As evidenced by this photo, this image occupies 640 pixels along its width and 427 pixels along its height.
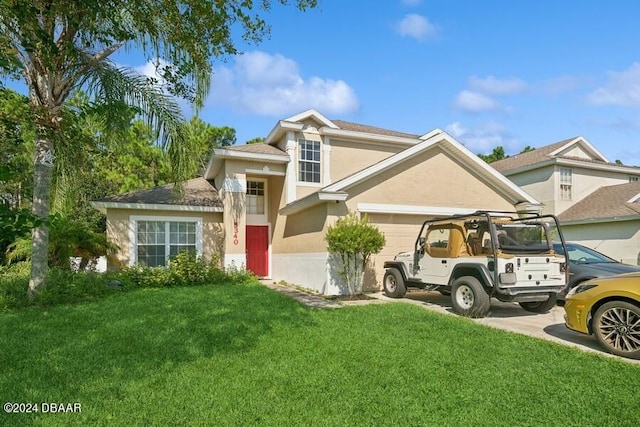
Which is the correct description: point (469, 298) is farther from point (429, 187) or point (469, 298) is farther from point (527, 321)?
point (429, 187)

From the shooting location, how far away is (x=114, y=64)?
10.8 metres

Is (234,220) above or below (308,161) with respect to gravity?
below

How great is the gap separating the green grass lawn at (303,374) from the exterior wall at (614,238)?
13.7 m

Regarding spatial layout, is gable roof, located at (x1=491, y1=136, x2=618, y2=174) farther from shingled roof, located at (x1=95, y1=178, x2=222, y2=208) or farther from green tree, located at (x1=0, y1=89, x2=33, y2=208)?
green tree, located at (x1=0, y1=89, x2=33, y2=208)

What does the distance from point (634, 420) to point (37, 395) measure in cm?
579

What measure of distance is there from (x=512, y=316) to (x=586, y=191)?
54.4 feet

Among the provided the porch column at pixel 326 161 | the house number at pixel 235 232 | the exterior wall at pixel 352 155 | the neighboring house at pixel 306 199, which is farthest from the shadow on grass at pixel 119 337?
the exterior wall at pixel 352 155

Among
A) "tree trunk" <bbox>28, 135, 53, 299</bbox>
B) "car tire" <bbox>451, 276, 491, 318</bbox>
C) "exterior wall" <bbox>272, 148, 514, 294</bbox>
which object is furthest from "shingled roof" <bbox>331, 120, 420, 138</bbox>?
"tree trunk" <bbox>28, 135, 53, 299</bbox>

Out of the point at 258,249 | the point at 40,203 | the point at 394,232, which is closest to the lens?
the point at 40,203

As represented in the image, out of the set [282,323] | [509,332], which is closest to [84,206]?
[282,323]

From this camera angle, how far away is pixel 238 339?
19.4 feet

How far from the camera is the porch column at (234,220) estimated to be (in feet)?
47.5

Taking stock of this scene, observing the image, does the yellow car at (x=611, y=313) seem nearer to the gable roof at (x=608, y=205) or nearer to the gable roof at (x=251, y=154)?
the gable roof at (x=251, y=154)

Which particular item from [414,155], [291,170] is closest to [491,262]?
[414,155]
